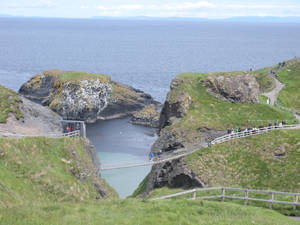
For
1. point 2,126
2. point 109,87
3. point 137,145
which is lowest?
point 137,145

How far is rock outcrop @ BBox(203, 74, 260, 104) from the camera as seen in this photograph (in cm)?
6594

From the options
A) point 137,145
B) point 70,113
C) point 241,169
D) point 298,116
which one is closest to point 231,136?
point 241,169

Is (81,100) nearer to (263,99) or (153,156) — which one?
(263,99)

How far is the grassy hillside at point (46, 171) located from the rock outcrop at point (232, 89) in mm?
31276

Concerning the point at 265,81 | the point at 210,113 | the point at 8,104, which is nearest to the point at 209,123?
the point at 210,113

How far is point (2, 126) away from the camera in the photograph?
132 ft

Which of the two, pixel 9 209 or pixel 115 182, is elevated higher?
pixel 9 209

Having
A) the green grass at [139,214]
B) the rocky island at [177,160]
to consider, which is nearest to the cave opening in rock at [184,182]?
the rocky island at [177,160]

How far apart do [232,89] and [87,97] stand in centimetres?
4331

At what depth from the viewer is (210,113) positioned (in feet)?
197

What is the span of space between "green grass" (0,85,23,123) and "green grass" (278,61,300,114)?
44.8 metres

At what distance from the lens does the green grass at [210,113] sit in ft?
184

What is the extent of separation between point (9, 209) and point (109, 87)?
8719cm

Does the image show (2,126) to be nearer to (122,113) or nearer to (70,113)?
(70,113)
